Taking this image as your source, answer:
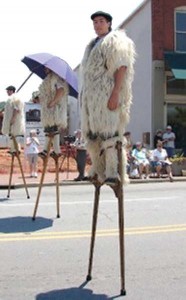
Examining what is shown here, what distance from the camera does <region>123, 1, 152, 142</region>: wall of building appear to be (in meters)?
24.7

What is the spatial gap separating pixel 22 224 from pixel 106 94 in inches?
148

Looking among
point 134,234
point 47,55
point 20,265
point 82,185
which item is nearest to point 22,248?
point 20,265

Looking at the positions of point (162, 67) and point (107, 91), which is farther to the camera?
point (162, 67)

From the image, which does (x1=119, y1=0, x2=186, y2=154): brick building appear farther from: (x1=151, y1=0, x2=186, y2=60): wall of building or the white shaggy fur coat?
the white shaggy fur coat

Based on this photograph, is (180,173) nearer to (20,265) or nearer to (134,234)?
(134,234)

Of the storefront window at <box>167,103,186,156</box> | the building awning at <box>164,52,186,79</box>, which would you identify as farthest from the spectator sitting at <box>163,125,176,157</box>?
the building awning at <box>164,52,186,79</box>

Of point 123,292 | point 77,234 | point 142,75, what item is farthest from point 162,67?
point 123,292

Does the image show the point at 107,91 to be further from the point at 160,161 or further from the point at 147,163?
the point at 160,161

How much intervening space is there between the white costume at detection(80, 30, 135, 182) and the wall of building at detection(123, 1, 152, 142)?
19.6m

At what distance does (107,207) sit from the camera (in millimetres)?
9734

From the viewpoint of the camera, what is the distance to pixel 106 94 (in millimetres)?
4762

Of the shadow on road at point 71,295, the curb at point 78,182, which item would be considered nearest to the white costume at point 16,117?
the curb at point 78,182

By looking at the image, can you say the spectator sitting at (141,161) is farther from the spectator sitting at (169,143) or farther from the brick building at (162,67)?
the brick building at (162,67)

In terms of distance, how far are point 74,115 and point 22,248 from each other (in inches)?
1168
